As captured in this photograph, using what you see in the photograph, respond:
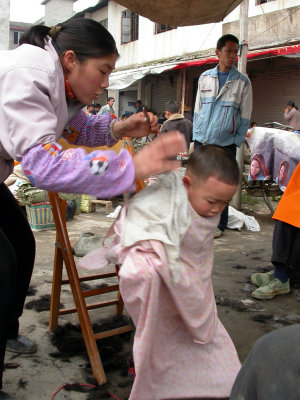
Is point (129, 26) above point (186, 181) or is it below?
above

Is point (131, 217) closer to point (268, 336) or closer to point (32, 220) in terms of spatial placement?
point (268, 336)

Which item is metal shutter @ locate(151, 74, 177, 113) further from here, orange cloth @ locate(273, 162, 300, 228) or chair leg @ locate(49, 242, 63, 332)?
chair leg @ locate(49, 242, 63, 332)

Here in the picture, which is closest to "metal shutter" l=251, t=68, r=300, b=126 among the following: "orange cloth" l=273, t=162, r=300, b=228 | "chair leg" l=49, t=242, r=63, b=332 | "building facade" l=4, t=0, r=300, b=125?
"building facade" l=4, t=0, r=300, b=125

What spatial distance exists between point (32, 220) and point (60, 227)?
3.26m

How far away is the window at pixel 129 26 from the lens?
67.6 ft

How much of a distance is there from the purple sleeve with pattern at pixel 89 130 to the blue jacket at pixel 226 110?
289 centimetres

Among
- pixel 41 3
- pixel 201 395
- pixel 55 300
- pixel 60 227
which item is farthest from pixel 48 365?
pixel 41 3

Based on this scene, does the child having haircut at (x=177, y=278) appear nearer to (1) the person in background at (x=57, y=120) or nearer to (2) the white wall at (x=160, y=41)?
(1) the person in background at (x=57, y=120)

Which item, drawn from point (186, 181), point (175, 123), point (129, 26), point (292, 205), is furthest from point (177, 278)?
point (129, 26)

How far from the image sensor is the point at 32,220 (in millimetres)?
5484

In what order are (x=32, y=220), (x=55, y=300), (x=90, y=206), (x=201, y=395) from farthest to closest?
(x=90, y=206) → (x=32, y=220) → (x=55, y=300) → (x=201, y=395)

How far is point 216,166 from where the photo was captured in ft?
5.53

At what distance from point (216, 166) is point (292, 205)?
164cm

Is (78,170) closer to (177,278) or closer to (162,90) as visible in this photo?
(177,278)
